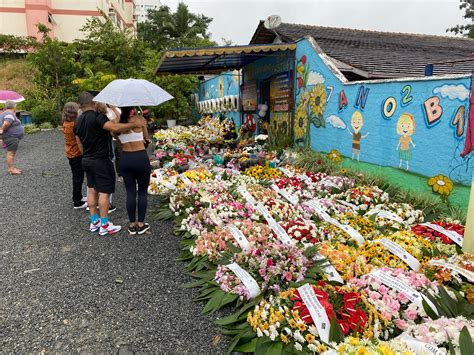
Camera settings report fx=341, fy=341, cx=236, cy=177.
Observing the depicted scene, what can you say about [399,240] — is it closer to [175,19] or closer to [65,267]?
[65,267]

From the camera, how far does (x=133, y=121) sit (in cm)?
430

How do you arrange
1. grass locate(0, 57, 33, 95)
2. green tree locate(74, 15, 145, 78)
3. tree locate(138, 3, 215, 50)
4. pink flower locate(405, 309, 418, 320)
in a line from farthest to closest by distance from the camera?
tree locate(138, 3, 215, 50), grass locate(0, 57, 33, 95), green tree locate(74, 15, 145, 78), pink flower locate(405, 309, 418, 320)

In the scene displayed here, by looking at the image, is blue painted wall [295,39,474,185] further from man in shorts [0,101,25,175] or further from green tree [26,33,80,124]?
green tree [26,33,80,124]

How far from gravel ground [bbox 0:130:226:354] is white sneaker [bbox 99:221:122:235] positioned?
0.41 feet

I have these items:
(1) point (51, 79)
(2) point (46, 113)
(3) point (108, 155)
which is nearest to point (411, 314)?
(3) point (108, 155)

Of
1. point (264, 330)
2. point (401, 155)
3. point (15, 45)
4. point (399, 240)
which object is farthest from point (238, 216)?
point (15, 45)

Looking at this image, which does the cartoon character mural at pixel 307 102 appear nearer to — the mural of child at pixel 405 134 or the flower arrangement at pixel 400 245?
the mural of child at pixel 405 134

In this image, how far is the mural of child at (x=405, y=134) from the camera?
218 inches

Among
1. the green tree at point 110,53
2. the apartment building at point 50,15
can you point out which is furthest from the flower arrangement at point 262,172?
the apartment building at point 50,15

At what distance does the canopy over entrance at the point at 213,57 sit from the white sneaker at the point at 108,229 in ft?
14.2

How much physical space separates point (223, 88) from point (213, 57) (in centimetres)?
656

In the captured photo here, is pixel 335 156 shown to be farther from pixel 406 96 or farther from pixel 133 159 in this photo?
pixel 133 159

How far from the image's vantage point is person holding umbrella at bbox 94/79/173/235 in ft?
13.3

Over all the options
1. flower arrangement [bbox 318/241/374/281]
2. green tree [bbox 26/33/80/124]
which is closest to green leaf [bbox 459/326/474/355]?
flower arrangement [bbox 318/241/374/281]
